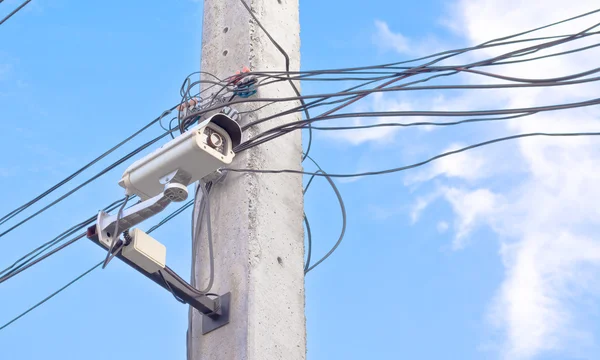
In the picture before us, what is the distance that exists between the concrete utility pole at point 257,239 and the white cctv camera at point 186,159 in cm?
40

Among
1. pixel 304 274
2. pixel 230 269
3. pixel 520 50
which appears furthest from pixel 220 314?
pixel 520 50

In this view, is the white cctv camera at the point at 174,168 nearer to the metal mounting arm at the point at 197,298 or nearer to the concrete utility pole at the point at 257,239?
the metal mounting arm at the point at 197,298

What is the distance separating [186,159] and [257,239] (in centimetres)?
51

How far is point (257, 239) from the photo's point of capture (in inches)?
152

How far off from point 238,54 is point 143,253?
129 centimetres

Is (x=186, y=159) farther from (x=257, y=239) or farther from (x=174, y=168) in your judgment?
(x=257, y=239)

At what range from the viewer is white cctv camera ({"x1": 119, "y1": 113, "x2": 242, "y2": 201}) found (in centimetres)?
355

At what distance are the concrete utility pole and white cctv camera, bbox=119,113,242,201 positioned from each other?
0.40 m

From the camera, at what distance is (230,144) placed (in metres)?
3.64

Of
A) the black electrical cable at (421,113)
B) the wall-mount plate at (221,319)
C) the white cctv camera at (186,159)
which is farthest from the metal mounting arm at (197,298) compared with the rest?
the black electrical cable at (421,113)

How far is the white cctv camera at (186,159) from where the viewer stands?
3.55 metres

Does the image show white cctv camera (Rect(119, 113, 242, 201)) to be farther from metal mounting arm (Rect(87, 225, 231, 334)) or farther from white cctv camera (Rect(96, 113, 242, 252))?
metal mounting arm (Rect(87, 225, 231, 334))

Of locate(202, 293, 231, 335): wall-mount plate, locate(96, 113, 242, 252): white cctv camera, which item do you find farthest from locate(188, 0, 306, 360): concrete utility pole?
locate(96, 113, 242, 252): white cctv camera

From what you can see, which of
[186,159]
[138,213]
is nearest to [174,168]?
[186,159]
